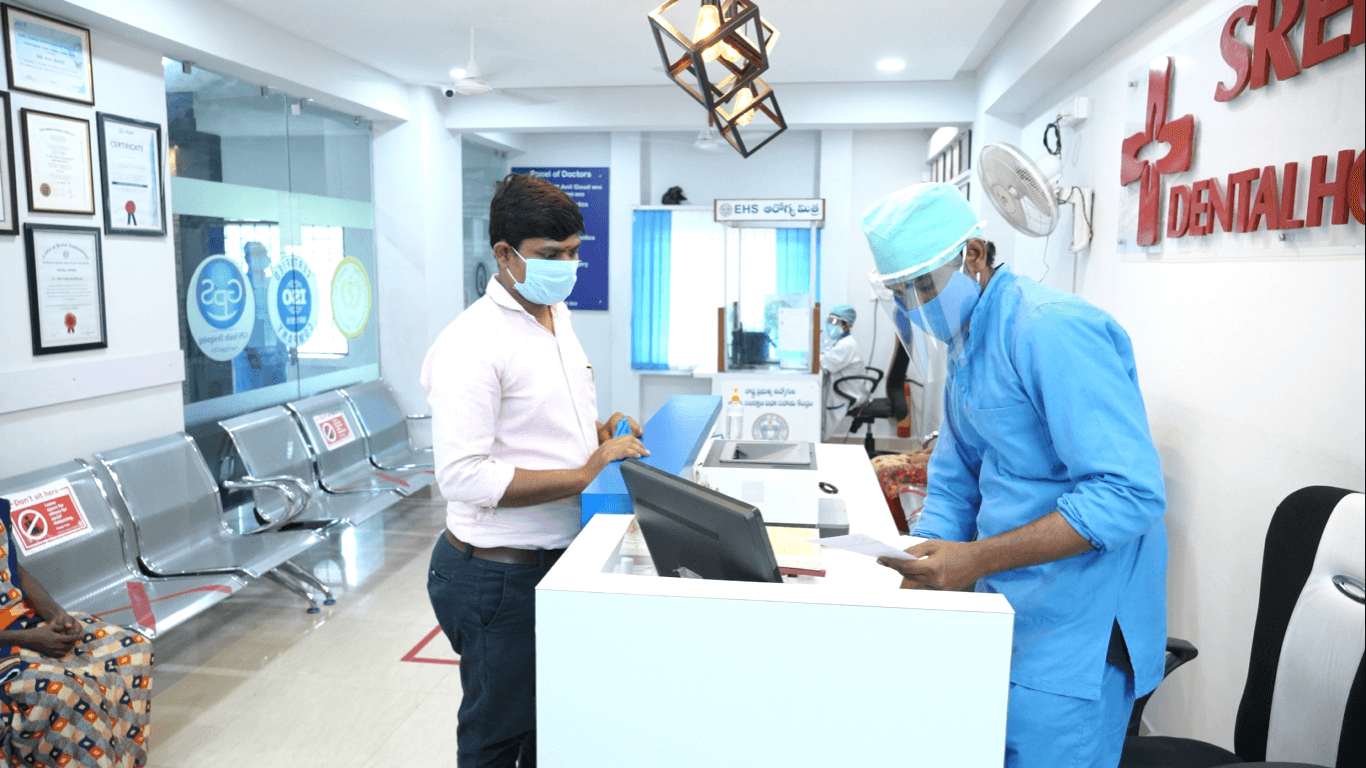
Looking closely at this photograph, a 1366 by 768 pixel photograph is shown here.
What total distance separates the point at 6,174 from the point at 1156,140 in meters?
4.28

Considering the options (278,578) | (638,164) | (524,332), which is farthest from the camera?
(638,164)

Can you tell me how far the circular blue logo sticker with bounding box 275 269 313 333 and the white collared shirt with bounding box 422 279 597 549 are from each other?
3749 mm

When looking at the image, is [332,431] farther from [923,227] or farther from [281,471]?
[923,227]

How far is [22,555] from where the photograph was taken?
9.98 ft

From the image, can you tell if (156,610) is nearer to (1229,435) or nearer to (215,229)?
(215,229)

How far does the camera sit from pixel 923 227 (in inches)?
58.1

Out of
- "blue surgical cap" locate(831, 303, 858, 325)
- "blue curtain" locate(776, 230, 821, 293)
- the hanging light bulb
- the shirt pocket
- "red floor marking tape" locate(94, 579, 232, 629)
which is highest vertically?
the hanging light bulb

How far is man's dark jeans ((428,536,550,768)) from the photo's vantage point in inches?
72.4

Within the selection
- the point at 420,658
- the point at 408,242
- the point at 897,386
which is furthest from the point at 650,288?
the point at 420,658

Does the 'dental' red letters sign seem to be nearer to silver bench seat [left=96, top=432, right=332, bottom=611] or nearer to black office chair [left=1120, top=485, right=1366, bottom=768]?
black office chair [left=1120, top=485, right=1366, bottom=768]

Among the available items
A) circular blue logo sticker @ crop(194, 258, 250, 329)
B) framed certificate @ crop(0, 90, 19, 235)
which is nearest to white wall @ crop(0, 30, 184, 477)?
framed certificate @ crop(0, 90, 19, 235)

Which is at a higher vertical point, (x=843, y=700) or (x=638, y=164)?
(x=638, y=164)

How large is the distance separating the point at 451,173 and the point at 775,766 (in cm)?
637

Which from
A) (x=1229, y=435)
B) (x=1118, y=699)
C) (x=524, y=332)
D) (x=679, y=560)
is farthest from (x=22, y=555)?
(x=1229, y=435)
